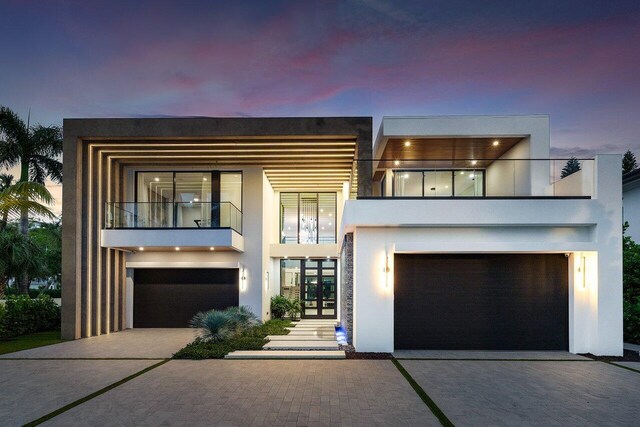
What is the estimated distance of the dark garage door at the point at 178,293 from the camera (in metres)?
16.6

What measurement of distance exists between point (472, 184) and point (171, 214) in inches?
388

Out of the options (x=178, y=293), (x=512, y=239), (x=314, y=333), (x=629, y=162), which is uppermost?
(x=629, y=162)

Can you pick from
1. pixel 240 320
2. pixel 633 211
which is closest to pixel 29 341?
pixel 240 320

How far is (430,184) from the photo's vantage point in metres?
12.5

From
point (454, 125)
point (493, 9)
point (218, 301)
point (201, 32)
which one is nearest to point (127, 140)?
point (201, 32)

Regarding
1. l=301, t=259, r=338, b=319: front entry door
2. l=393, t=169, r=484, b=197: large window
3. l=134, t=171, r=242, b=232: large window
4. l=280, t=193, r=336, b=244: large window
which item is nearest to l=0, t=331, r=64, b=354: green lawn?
l=134, t=171, r=242, b=232: large window

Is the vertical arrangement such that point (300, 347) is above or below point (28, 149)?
below

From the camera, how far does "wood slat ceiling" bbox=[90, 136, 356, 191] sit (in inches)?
542

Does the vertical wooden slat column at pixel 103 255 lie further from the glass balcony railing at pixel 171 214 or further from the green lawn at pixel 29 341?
the green lawn at pixel 29 341

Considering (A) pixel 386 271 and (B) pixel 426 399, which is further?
(A) pixel 386 271

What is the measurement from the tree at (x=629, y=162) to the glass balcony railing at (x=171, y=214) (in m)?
37.0

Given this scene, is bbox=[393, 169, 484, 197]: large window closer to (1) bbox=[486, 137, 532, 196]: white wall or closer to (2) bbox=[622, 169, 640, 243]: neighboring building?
(1) bbox=[486, 137, 532, 196]: white wall

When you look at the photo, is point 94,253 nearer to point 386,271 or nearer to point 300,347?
point 300,347

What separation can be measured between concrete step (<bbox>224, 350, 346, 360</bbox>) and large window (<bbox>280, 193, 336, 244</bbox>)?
381 inches
